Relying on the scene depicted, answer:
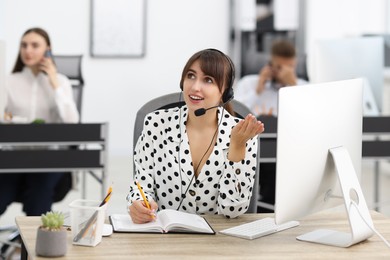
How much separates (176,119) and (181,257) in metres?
0.73

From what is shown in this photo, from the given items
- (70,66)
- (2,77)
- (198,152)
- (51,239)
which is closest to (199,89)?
(198,152)

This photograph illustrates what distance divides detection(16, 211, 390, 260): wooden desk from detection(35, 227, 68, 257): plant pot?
24 millimetres

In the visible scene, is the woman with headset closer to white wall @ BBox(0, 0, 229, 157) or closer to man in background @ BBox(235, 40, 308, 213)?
man in background @ BBox(235, 40, 308, 213)

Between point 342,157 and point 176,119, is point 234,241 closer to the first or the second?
point 342,157

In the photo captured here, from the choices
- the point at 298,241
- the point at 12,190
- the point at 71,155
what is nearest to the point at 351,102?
the point at 298,241

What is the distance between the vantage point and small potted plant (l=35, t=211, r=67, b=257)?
1.93 metres

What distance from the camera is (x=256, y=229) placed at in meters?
2.27

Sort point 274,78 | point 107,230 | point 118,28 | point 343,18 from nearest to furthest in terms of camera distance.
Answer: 1. point 107,230
2. point 274,78
3. point 118,28
4. point 343,18

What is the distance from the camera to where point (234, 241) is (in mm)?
2158

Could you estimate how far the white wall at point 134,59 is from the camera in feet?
24.3

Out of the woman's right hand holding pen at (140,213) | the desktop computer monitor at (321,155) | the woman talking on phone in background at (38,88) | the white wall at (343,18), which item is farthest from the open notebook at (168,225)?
the white wall at (343,18)

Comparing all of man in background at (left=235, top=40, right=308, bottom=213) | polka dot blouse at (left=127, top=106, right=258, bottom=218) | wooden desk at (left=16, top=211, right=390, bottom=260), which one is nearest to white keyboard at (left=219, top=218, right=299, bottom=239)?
wooden desk at (left=16, top=211, right=390, bottom=260)

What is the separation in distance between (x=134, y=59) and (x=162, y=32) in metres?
0.37

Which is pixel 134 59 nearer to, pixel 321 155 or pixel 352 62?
pixel 352 62
